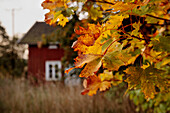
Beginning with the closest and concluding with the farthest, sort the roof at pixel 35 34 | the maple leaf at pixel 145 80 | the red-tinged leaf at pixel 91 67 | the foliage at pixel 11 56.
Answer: the red-tinged leaf at pixel 91 67 < the maple leaf at pixel 145 80 < the roof at pixel 35 34 < the foliage at pixel 11 56

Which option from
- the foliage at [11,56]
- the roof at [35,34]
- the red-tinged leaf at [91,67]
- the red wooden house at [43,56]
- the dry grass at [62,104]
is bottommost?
the foliage at [11,56]

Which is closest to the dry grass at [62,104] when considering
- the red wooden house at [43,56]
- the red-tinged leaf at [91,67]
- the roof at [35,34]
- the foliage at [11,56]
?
the red-tinged leaf at [91,67]

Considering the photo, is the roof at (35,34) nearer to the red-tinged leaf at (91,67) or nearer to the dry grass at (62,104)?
the dry grass at (62,104)

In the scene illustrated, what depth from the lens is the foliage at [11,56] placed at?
1644 cm

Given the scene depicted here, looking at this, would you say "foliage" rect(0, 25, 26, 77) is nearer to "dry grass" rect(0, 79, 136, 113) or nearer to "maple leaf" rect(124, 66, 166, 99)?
"dry grass" rect(0, 79, 136, 113)

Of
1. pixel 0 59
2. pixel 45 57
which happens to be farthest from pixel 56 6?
pixel 0 59

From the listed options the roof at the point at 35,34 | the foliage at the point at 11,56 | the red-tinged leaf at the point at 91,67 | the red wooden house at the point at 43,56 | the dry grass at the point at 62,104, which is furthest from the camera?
the foliage at the point at 11,56

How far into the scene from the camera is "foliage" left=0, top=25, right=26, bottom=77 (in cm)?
1644

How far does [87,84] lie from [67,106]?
2964mm

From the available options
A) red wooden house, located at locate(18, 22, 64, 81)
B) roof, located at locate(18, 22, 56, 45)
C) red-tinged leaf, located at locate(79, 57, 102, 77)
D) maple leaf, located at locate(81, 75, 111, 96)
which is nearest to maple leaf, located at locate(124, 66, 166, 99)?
red-tinged leaf, located at locate(79, 57, 102, 77)

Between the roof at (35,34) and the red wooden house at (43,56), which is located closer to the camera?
the roof at (35,34)

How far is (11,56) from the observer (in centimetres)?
1762

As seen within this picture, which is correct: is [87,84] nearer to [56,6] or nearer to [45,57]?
[56,6]

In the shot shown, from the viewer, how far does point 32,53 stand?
1038 cm
